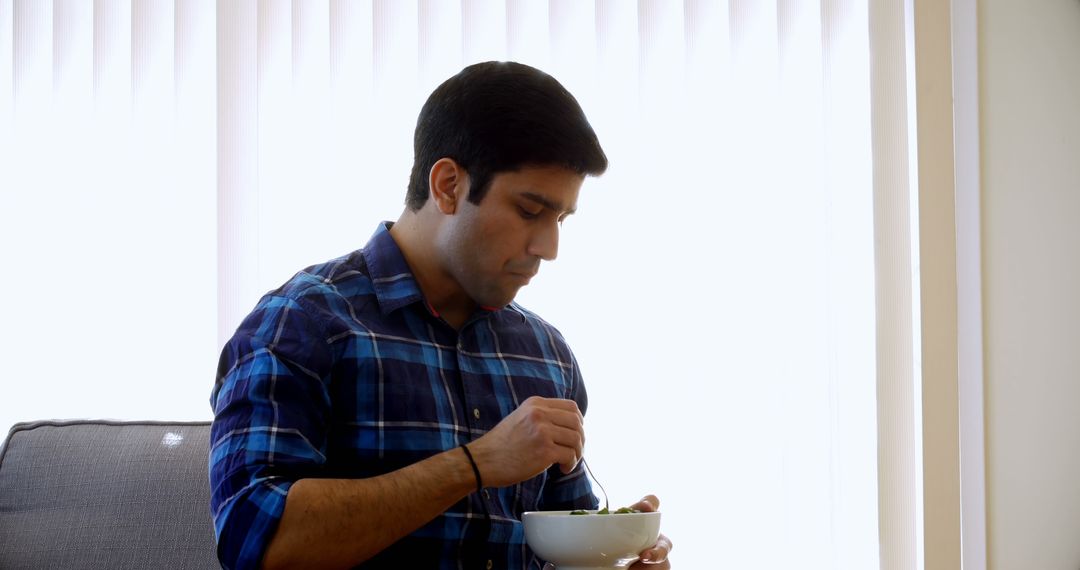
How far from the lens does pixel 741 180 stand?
2.21 meters

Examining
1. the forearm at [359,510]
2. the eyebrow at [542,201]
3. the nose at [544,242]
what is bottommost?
the forearm at [359,510]

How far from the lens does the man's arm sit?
1.04 m

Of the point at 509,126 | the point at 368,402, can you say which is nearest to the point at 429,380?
the point at 368,402

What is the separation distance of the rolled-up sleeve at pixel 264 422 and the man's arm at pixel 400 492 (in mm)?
26

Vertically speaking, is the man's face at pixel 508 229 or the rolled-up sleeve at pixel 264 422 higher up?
the man's face at pixel 508 229

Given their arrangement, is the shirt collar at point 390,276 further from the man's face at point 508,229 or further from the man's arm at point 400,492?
the man's arm at point 400,492

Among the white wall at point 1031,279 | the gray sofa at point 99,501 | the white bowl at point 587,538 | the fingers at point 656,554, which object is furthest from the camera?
the white wall at point 1031,279

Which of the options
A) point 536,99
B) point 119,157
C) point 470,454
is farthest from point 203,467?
point 119,157

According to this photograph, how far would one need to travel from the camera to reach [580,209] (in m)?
2.13

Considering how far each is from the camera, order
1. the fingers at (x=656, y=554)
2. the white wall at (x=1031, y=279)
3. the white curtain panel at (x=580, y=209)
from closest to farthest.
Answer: the fingers at (x=656, y=554) → the white curtain panel at (x=580, y=209) → the white wall at (x=1031, y=279)

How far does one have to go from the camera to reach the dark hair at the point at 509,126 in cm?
131

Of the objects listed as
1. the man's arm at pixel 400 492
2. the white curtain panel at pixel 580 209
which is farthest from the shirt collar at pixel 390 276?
the white curtain panel at pixel 580 209

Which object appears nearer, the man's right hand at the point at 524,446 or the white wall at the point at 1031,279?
the man's right hand at the point at 524,446

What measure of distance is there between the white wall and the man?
1277 mm
